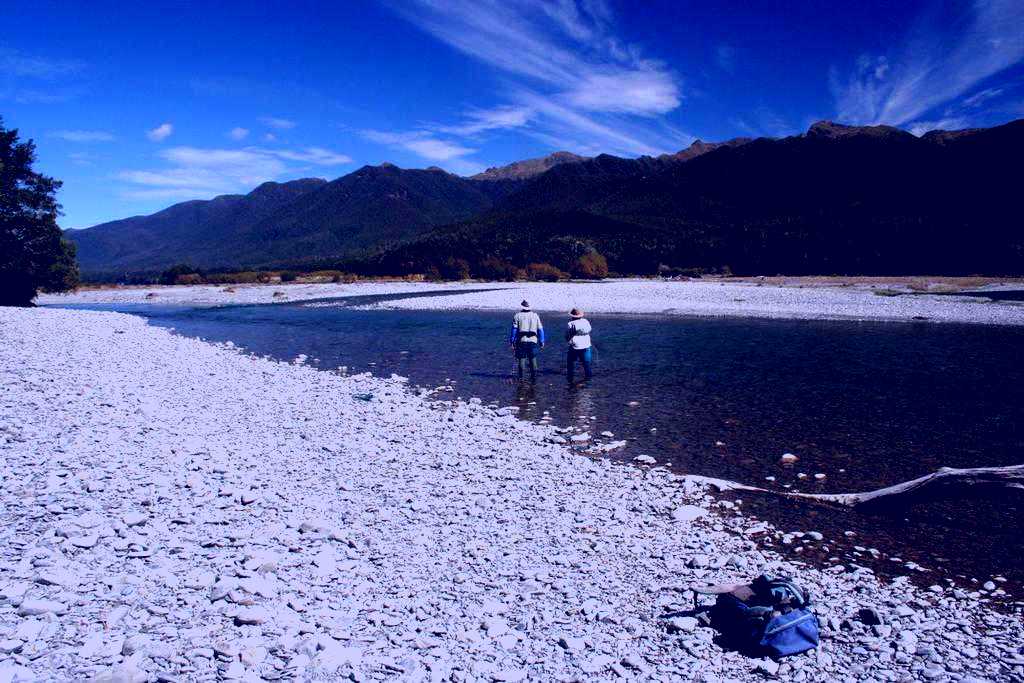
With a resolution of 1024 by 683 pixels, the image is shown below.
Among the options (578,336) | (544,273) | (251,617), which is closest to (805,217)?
(544,273)

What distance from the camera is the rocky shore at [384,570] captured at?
15.5ft

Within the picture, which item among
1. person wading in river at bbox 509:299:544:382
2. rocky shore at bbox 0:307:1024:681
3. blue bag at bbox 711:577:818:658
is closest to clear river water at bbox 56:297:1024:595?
person wading in river at bbox 509:299:544:382

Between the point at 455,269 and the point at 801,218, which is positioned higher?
the point at 801,218

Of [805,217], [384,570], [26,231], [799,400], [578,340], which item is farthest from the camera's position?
[805,217]

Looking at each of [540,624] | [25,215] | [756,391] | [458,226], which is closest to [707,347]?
[756,391]

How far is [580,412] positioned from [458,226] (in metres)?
116

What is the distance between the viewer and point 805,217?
313 feet

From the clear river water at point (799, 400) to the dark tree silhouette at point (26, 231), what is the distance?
1333 cm

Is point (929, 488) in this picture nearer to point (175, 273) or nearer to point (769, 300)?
point (769, 300)

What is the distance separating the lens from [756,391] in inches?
664

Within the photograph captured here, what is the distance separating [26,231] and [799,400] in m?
43.8

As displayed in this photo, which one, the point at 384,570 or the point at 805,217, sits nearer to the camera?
the point at 384,570

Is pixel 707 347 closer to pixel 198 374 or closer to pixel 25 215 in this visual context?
pixel 198 374

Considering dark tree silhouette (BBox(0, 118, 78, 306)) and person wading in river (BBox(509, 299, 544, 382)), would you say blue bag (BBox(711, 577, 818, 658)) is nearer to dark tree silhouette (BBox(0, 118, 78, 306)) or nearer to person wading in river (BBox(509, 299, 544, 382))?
person wading in river (BBox(509, 299, 544, 382))
